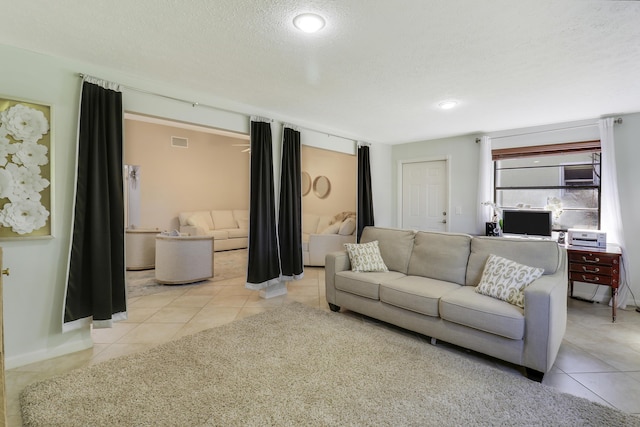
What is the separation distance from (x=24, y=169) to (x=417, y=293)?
3.27 m

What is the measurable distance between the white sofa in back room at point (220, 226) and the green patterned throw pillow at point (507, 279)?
5101mm

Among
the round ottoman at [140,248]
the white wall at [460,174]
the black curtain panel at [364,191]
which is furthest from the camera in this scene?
the round ottoman at [140,248]

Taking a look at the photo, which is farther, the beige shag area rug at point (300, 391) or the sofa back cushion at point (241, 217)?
the sofa back cushion at point (241, 217)

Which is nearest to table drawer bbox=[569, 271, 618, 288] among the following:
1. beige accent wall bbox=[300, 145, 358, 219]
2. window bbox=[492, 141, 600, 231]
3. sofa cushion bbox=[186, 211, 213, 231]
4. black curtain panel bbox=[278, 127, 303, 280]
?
window bbox=[492, 141, 600, 231]

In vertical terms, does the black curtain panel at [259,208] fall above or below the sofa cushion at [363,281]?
above

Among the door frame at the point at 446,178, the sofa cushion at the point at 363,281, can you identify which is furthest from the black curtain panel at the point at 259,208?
the door frame at the point at 446,178

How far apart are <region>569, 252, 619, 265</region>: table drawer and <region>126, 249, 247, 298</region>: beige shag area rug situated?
453 cm

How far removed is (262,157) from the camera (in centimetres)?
363

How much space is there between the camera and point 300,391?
6.48 feet

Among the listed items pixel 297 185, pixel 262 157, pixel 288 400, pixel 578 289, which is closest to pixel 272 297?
pixel 297 185

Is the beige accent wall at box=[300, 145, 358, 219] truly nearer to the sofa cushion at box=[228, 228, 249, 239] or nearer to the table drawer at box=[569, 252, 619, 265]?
the sofa cushion at box=[228, 228, 249, 239]

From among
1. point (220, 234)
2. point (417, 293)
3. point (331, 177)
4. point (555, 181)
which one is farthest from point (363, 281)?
point (220, 234)

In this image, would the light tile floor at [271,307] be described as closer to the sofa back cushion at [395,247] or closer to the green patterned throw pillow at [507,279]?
the green patterned throw pillow at [507,279]

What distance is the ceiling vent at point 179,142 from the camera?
7.00m
